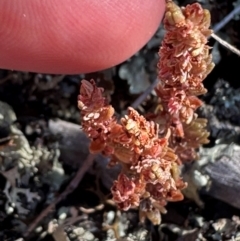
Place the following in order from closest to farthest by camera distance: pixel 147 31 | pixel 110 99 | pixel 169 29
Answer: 1. pixel 169 29
2. pixel 147 31
3. pixel 110 99

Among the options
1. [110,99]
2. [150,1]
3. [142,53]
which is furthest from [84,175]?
[150,1]

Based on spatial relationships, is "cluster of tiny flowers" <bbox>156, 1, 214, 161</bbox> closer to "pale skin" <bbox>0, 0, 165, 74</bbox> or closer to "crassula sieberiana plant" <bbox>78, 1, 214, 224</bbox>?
"crassula sieberiana plant" <bbox>78, 1, 214, 224</bbox>

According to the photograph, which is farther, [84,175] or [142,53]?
[142,53]

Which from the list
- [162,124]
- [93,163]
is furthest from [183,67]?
[93,163]

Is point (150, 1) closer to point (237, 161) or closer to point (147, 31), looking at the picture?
point (147, 31)

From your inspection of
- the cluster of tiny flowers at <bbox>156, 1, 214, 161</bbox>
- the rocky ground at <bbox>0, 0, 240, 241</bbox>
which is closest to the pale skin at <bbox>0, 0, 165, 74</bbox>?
the cluster of tiny flowers at <bbox>156, 1, 214, 161</bbox>

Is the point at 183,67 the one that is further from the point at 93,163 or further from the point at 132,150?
the point at 93,163

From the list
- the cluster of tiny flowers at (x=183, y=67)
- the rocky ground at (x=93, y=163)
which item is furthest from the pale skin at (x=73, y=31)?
the rocky ground at (x=93, y=163)
